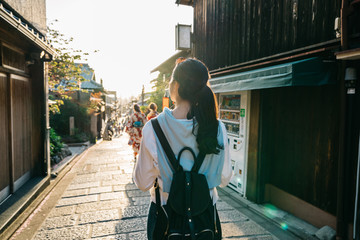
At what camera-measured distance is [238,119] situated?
613 cm

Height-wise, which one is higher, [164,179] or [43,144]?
[164,179]

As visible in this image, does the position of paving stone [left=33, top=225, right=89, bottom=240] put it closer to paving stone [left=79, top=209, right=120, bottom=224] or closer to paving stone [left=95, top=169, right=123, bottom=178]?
paving stone [left=79, top=209, right=120, bottom=224]

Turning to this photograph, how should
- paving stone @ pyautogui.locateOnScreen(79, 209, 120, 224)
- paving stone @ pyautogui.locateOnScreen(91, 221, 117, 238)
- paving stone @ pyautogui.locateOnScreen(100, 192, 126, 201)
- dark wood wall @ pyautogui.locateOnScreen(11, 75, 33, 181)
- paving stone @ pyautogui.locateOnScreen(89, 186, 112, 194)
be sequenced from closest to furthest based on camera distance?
paving stone @ pyautogui.locateOnScreen(91, 221, 117, 238)
paving stone @ pyautogui.locateOnScreen(79, 209, 120, 224)
dark wood wall @ pyautogui.locateOnScreen(11, 75, 33, 181)
paving stone @ pyautogui.locateOnScreen(100, 192, 126, 201)
paving stone @ pyautogui.locateOnScreen(89, 186, 112, 194)

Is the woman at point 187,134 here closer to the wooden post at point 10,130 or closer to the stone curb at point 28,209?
the stone curb at point 28,209

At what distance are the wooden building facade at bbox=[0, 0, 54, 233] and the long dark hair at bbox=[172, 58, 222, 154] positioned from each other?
3211 mm

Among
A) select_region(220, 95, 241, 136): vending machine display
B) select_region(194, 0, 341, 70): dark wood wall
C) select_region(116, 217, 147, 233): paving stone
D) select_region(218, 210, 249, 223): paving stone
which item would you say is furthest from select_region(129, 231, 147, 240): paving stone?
select_region(194, 0, 341, 70): dark wood wall

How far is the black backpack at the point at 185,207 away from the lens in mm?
1574

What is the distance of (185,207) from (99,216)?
12.2 feet

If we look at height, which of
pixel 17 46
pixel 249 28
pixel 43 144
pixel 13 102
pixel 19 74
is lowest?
pixel 43 144

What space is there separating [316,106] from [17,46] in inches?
268

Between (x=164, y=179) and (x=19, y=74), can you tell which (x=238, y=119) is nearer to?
(x=164, y=179)

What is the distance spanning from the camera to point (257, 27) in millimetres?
5730

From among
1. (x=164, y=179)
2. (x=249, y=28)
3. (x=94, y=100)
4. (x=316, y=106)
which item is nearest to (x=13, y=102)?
(x=164, y=179)

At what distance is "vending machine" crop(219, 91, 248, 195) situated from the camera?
5.85 m
